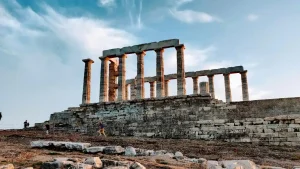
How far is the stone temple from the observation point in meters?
15.6

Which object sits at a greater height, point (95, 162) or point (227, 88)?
point (227, 88)

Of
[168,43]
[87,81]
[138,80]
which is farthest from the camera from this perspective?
[87,81]

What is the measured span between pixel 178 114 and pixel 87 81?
35.6 feet

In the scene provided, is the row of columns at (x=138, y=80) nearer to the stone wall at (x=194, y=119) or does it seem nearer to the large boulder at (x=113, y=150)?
the stone wall at (x=194, y=119)

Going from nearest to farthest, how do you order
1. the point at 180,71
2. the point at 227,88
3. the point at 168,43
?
the point at 180,71
the point at 168,43
the point at 227,88

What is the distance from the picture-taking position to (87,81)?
86.1 feet

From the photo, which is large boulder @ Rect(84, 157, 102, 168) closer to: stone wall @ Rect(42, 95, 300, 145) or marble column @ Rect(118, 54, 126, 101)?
stone wall @ Rect(42, 95, 300, 145)

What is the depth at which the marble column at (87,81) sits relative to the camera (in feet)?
84.5

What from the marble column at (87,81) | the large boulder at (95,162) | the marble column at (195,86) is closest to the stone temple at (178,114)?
the marble column at (87,81)

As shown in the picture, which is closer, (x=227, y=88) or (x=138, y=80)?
(x=138, y=80)

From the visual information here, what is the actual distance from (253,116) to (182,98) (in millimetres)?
4816

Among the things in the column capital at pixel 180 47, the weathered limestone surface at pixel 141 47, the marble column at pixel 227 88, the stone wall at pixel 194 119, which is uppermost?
the weathered limestone surface at pixel 141 47

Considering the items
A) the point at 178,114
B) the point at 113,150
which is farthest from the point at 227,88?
the point at 113,150

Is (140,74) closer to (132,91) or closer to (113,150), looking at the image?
(132,91)
